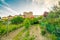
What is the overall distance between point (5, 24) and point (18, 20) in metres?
3.49

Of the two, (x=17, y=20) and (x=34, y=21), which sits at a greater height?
(x=17, y=20)

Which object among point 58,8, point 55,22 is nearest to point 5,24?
point 55,22

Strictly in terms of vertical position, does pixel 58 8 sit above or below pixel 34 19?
above

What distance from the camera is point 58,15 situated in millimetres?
5117

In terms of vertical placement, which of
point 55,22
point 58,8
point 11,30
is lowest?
point 11,30

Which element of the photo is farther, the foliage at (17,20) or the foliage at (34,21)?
the foliage at (34,21)

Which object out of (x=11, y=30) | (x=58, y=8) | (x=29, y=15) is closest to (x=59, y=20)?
(x=58, y=8)

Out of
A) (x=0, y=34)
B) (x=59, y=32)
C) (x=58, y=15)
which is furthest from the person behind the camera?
(x=0, y=34)

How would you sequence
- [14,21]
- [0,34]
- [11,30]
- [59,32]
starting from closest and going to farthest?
[59,32] < [0,34] < [11,30] < [14,21]

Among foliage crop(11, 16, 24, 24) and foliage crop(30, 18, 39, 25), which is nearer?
foliage crop(11, 16, 24, 24)

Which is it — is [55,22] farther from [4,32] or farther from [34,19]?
[34,19]

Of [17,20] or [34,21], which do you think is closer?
[17,20]

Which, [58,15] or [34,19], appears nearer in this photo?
[58,15]

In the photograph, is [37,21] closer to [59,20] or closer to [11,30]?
[11,30]
